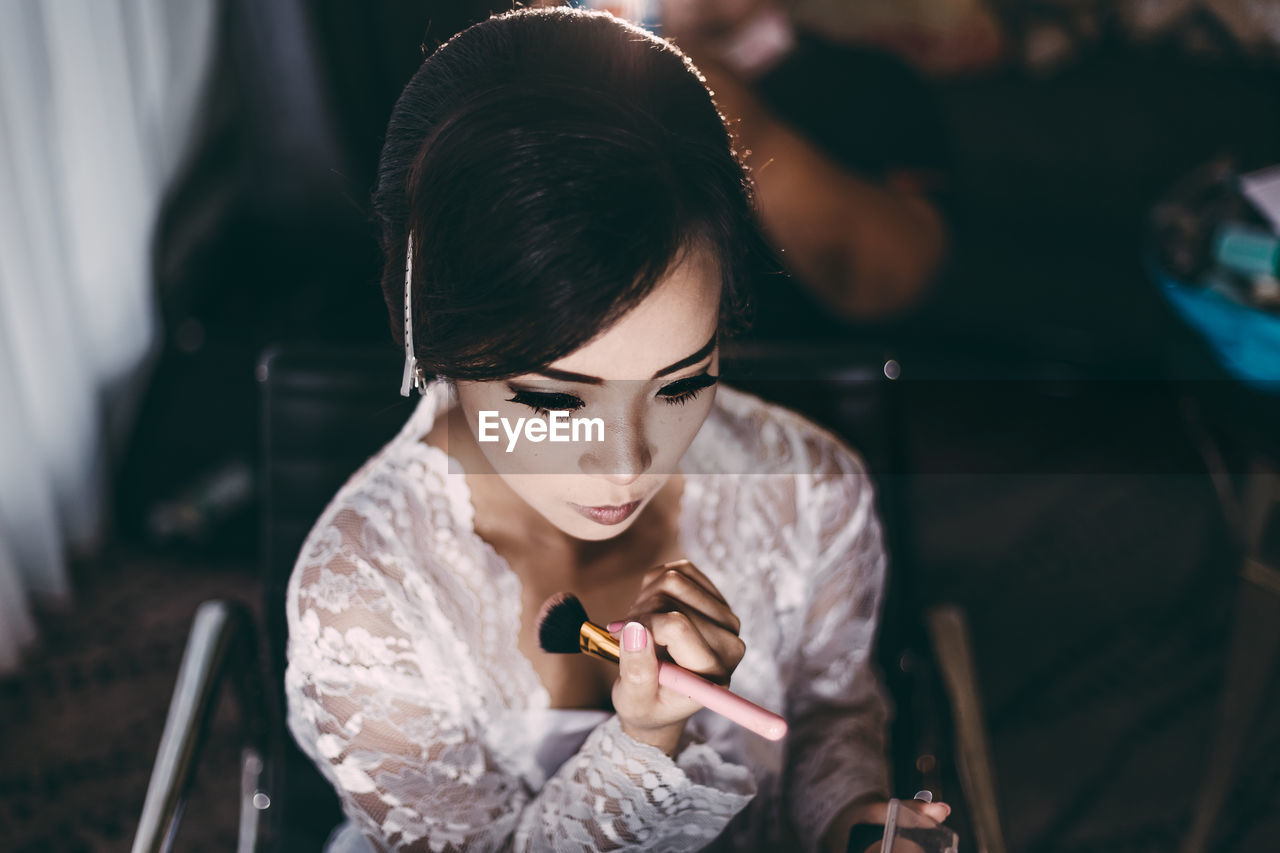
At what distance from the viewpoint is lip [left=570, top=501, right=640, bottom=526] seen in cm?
54

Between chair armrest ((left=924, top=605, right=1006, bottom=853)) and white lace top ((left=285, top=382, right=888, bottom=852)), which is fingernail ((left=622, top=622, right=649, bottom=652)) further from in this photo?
chair armrest ((left=924, top=605, right=1006, bottom=853))

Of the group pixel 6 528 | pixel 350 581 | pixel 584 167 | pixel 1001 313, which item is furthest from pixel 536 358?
pixel 1001 313

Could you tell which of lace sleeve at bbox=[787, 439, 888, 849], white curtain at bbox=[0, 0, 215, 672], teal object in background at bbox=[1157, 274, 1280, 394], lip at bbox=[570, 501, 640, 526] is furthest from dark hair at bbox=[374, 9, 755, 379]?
teal object in background at bbox=[1157, 274, 1280, 394]

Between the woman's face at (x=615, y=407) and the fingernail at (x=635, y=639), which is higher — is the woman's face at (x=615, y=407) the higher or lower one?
the higher one

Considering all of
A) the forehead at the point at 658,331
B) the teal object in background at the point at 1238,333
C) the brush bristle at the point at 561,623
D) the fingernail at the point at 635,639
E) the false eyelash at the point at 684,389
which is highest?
the forehead at the point at 658,331

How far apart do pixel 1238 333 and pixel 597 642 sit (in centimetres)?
95

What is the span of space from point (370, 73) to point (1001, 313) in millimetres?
1833

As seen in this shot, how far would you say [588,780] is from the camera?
549 millimetres

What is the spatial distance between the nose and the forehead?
4 centimetres

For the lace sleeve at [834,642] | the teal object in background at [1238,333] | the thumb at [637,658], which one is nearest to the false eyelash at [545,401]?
the thumb at [637,658]

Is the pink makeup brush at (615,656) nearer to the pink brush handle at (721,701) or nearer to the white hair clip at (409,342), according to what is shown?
the pink brush handle at (721,701)

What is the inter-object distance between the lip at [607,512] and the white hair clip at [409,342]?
112mm

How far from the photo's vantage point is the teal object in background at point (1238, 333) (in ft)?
3.48

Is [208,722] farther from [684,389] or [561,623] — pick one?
[684,389]
